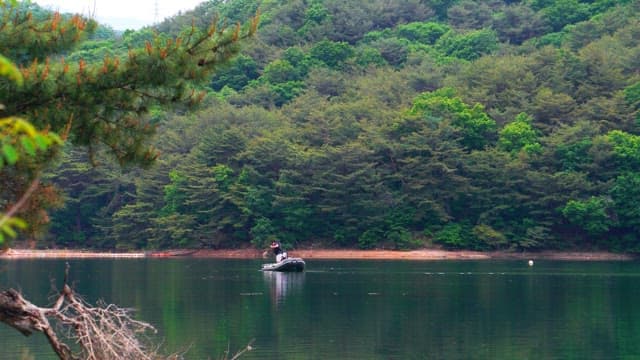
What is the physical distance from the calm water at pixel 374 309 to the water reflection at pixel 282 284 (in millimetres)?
64

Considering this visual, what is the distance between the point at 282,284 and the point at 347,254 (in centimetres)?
2477

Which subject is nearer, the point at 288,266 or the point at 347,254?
the point at 288,266

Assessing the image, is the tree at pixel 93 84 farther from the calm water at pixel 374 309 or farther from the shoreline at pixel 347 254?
the shoreline at pixel 347 254

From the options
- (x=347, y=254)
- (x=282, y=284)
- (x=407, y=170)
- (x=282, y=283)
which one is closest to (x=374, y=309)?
(x=282, y=284)

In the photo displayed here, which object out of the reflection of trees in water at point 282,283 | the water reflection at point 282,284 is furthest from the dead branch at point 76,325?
the reflection of trees in water at point 282,283

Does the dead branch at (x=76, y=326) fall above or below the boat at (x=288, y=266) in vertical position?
above

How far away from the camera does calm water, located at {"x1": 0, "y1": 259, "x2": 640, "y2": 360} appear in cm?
2752

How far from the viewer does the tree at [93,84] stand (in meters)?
12.8

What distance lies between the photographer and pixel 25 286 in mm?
43375

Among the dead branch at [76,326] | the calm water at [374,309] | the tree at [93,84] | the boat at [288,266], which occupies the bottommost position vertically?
the calm water at [374,309]

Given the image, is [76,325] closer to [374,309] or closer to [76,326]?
[76,326]

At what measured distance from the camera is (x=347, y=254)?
72812 mm

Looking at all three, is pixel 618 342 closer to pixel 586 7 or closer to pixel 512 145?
pixel 512 145

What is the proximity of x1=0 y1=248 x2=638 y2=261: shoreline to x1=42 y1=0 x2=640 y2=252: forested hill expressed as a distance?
23.1 inches
